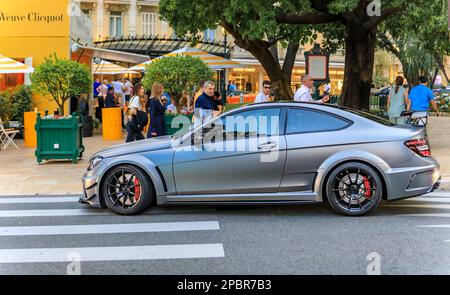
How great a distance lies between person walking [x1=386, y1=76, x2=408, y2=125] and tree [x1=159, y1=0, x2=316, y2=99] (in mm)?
3243

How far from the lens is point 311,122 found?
7441 millimetres

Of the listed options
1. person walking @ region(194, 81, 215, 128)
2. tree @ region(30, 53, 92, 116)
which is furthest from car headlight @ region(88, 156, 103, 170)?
tree @ region(30, 53, 92, 116)

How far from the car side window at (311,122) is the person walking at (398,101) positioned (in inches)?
275

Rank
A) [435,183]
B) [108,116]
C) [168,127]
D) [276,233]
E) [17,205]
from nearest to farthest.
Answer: [276,233]
[435,183]
[17,205]
[168,127]
[108,116]

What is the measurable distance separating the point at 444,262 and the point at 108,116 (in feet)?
44.1

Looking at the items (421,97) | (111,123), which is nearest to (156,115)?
(421,97)

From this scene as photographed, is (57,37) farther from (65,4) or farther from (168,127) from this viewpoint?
(168,127)

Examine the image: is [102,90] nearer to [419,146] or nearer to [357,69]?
[357,69]

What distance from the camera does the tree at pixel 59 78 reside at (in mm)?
13820

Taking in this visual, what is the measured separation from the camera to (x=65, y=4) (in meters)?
19.3

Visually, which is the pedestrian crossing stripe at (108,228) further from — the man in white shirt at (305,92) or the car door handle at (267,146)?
the man in white shirt at (305,92)

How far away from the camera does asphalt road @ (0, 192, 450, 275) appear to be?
5270mm
